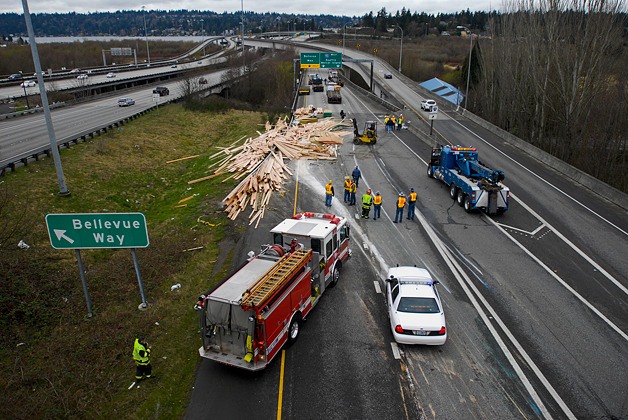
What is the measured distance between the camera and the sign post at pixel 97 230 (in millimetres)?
12492

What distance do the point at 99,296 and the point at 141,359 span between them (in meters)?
5.12

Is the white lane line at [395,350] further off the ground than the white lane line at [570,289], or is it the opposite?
the white lane line at [395,350]

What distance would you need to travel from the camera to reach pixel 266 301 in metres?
10.7

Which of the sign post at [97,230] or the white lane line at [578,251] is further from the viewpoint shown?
the white lane line at [578,251]

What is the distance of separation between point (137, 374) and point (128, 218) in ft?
14.4

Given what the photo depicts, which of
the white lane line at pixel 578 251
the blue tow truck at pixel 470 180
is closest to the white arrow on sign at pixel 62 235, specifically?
the blue tow truck at pixel 470 180

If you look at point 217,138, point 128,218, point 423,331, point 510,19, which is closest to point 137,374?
point 128,218

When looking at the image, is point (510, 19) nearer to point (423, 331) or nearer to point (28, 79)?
point (423, 331)

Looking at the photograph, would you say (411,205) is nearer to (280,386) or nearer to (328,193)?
(328,193)

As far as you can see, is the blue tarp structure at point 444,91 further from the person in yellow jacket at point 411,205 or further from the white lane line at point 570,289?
the white lane line at point 570,289

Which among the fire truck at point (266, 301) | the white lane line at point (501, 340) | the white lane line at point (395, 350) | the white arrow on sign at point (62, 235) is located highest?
the white arrow on sign at point (62, 235)

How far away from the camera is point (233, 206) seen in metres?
22.7

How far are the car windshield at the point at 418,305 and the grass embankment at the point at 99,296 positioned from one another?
20.1 feet

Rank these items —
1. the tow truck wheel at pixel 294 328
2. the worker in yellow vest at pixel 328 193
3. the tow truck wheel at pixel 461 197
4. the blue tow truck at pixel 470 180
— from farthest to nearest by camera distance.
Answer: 1. the tow truck wheel at pixel 461 197
2. the worker in yellow vest at pixel 328 193
3. the blue tow truck at pixel 470 180
4. the tow truck wheel at pixel 294 328
